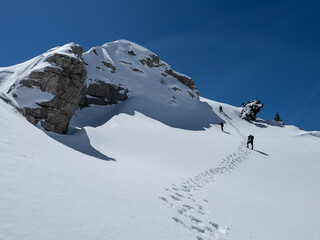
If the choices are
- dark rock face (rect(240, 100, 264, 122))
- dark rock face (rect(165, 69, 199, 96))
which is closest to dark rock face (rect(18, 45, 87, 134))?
dark rock face (rect(165, 69, 199, 96))

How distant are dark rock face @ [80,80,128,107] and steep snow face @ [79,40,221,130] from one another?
3.51 feet

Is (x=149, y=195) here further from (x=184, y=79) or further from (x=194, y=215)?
(x=184, y=79)

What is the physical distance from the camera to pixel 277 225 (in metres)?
6.60

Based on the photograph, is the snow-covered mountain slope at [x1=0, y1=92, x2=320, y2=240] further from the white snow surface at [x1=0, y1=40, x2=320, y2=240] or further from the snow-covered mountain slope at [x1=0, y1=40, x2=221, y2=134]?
the snow-covered mountain slope at [x1=0, y1=40, x2=221, y2=134]

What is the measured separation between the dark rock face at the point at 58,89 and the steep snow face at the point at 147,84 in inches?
266

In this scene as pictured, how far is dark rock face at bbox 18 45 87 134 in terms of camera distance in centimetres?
2275

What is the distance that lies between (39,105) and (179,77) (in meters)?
40.1

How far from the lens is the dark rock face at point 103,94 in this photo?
37.4m

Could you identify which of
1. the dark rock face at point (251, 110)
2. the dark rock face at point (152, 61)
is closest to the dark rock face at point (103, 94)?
the dark rock face at point (152, 61)

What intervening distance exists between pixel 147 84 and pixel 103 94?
11.7 m

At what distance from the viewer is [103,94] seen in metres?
38.9

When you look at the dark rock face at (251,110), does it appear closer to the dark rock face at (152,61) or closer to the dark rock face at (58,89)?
the dark rock face at (152,61)

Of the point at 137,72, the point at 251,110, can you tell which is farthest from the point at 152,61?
the point at 251,110

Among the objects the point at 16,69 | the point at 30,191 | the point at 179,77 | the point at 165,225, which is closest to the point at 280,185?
the point at 165,225
